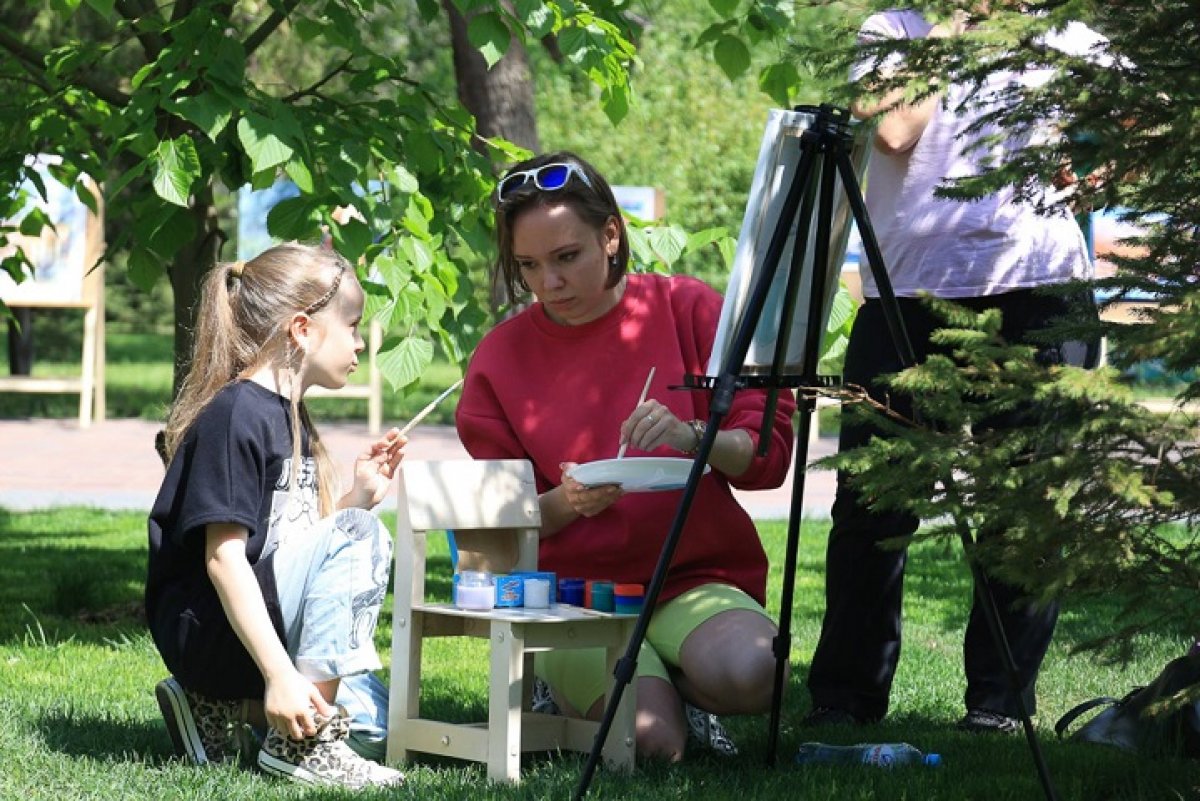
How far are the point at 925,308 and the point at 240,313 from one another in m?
1.61

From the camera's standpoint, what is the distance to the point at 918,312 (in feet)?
14.0

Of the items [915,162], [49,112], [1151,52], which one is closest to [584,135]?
[49,112]

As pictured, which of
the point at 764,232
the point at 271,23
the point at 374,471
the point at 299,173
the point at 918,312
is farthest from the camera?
the point at 271,23

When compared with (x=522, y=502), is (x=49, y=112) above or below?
above

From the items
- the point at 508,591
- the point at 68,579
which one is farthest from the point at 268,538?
the point at 68,579

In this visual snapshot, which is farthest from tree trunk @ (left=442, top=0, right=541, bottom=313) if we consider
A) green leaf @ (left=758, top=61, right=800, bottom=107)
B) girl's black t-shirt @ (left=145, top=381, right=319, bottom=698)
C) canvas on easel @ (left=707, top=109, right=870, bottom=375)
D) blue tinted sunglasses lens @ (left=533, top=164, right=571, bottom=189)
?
canvas on easel @ (left=707, top=109, right=870, bottom=375)

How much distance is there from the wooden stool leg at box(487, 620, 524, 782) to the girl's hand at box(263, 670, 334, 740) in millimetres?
369

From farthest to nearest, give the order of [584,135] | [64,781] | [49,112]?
[584,135]
[49,112]
[64,781]

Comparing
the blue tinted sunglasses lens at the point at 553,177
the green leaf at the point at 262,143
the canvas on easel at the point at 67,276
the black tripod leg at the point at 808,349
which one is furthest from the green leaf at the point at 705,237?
the canvas on easel at the point at 67,276

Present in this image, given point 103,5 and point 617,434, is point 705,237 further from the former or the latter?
point 103,5

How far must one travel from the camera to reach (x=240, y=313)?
3906mm

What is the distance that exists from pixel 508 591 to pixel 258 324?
2.74ft

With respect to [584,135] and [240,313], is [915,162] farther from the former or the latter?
[584,135]

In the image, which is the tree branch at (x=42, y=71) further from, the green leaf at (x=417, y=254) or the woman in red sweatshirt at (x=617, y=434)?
the woman in red sweatshirt at (x=617, y=434)
